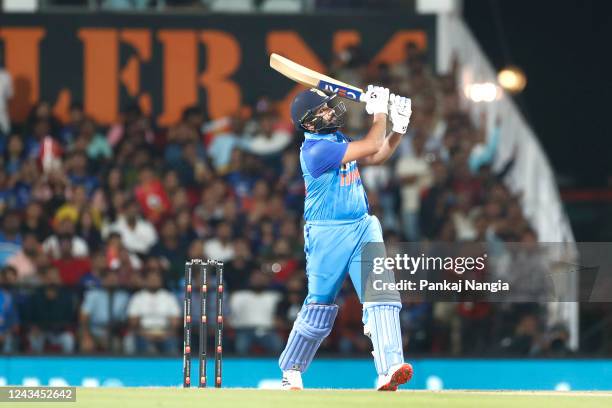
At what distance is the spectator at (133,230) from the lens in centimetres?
1614

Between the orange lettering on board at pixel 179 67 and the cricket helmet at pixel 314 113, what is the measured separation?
30.3 ft

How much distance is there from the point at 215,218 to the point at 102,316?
2.20m

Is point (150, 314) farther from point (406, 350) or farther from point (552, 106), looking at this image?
point (552, 106)

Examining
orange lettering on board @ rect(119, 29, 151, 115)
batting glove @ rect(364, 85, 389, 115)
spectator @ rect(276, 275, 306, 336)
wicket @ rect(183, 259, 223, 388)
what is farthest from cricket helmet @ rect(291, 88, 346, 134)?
orange lettering on board @ rect(119, 29, 151, 115)

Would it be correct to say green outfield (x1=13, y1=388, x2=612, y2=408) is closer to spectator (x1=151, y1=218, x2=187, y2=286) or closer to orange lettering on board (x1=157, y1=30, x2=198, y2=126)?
spectator (x1=151, y1=218, x2=187, y2=286)

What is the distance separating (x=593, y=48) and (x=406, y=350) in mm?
8238

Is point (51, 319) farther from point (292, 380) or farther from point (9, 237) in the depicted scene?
point (292, 380)

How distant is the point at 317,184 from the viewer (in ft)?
33.2

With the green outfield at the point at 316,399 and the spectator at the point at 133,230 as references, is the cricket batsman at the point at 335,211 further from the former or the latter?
the spectator at the point at 133,230

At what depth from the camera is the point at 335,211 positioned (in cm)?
1010

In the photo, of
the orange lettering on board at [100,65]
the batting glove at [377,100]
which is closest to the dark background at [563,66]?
the orange lettering on board at [100,65]

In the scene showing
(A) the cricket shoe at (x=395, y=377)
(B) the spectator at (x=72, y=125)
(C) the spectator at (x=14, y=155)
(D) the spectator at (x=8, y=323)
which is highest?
(B) the spectator at (x=72, y=125)

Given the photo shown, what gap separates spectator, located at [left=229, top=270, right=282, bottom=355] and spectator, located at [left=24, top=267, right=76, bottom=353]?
154cm

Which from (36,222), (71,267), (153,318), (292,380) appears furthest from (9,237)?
(292,380)
